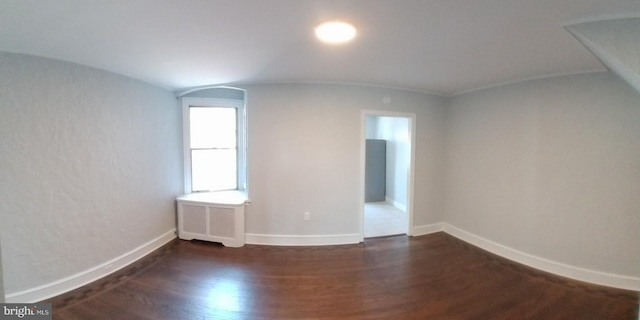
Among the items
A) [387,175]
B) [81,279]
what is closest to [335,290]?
[81,279]

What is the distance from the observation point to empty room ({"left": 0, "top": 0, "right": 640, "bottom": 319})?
1.64 meters

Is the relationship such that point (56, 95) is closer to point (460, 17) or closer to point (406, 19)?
point (406, 19)

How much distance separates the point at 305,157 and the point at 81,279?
2.79 m

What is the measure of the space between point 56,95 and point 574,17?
14.2 ft

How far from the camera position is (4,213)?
196 cm

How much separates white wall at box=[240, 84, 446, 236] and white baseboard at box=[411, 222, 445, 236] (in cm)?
109

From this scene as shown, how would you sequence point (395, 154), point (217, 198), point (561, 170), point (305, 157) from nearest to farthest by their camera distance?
1. point (561, 170)
2. point (305, 157)
3. point (217, 198)
4. point (395, 154)

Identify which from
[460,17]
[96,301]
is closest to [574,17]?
[460,17]

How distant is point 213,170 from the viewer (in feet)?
12.9

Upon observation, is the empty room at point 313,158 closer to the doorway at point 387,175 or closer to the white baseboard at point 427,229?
the white baseboard at point 427,229

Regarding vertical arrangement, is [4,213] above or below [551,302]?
above

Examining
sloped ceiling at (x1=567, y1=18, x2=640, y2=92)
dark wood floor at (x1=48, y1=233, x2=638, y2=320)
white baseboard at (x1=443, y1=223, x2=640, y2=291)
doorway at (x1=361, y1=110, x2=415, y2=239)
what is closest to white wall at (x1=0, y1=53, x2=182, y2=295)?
dark wood floor at (x1=48, y1=233, x2=638, y2=320)

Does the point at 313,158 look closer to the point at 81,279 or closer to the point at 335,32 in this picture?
the point at 335,32

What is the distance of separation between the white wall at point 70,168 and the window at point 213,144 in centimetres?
59
